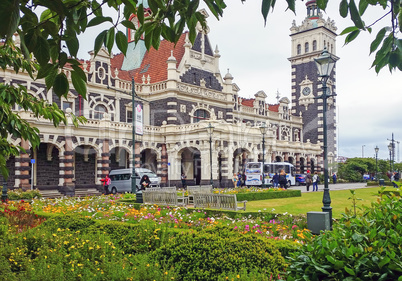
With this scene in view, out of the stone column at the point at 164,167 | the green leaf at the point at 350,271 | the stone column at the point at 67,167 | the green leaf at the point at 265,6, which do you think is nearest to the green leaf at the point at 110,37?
the green leaf at the point at 265,6

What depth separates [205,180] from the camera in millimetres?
35375

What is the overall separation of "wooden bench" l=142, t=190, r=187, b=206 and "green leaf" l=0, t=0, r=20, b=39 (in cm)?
1620

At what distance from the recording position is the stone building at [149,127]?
1173 inches

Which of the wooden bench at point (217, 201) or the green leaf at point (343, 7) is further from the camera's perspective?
the wooden bench at point (217, 201)

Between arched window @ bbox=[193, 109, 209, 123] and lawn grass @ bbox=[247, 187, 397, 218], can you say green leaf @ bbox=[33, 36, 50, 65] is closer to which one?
lawn grass @ bbox=[247, 187, 397, 218]

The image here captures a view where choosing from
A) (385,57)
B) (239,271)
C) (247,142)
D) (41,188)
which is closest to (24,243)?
(239,271)

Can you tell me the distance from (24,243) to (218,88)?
36.4 meters

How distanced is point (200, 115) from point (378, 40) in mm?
37607

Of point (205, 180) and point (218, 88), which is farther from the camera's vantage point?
point (218, 88)

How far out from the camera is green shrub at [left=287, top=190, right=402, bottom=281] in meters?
3.09

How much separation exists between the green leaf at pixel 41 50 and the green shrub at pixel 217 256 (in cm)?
374

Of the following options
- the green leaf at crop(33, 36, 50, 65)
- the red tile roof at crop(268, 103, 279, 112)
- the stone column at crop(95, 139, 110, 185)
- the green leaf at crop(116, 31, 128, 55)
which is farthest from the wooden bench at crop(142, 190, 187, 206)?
the red tile roof at crop(268, 103, 279, 112)

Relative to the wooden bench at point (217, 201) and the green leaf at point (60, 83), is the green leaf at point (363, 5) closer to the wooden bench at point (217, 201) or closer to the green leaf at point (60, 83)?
the green leaf at point (60, 83)

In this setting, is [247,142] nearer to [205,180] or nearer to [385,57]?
[205,180]
